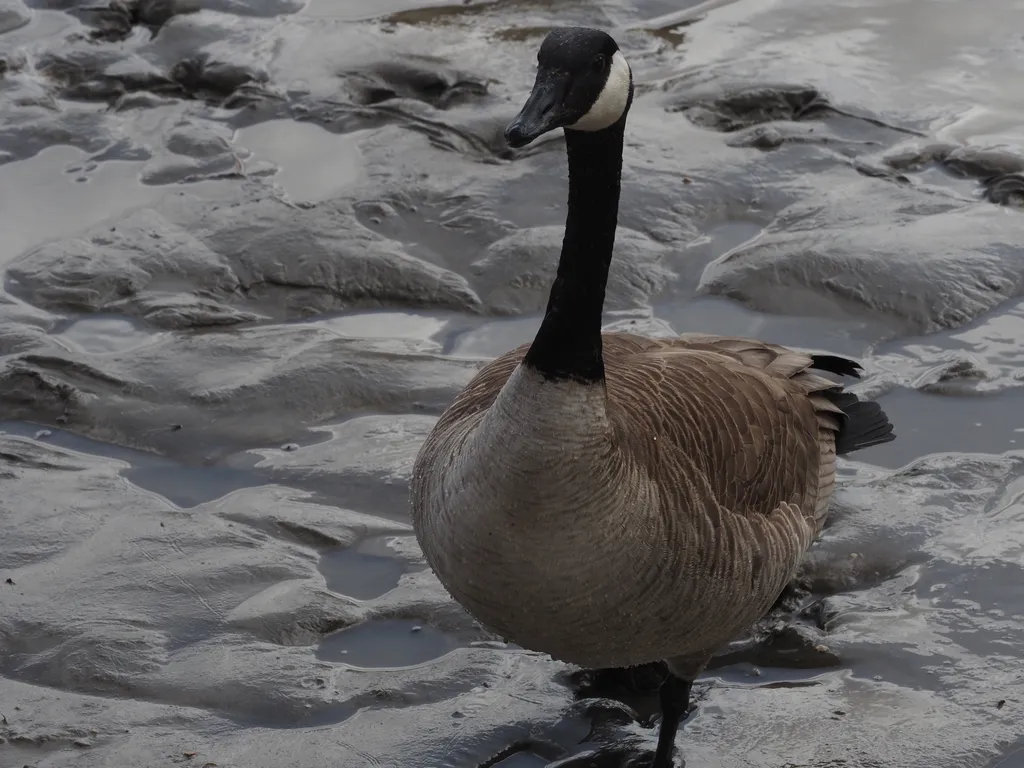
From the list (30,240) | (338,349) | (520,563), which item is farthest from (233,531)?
(30,240)

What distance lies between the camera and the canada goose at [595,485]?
3846 mm

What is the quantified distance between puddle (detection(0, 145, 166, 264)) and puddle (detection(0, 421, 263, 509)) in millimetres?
1593

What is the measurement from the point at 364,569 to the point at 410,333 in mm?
1777

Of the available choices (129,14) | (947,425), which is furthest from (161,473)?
(129,14)

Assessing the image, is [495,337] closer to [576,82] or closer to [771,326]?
[771,326]

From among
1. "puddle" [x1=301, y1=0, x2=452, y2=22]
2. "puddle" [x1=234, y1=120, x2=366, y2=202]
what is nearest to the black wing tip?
"puddle" [x1=234, y1=120, x2=366, y2=202]

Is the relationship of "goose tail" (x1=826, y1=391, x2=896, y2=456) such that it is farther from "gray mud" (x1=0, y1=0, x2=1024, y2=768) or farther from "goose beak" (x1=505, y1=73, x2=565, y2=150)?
"goose beak" (x1=505, y1=73, x2=565, y2=150)

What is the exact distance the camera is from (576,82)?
142 inches

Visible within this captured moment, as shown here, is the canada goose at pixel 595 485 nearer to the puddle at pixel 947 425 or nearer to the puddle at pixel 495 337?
the puddle at pixel 947 425

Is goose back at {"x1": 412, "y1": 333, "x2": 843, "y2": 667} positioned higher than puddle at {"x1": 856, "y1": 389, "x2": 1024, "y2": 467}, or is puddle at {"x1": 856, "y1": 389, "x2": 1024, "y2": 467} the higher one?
goose back at {"x1": 412, "y1": 333, "x2": 843, "y2": 667}

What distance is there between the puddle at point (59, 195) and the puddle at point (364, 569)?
118 inches

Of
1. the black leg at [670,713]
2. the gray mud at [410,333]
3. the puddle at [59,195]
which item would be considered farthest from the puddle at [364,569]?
the puddle at [59,195]

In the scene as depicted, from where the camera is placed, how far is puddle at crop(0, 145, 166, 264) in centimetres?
753

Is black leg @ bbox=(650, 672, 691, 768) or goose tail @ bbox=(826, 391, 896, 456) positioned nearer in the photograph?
black leg @ bbox=(650, 672, 691, 768)
